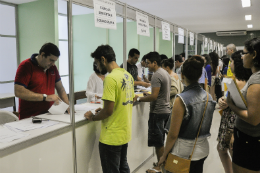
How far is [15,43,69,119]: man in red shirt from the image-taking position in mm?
2029

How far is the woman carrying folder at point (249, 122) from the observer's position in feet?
4.62

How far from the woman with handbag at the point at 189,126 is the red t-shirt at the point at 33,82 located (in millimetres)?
1364

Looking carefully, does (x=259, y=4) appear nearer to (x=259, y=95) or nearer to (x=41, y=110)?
(x=259, y=95)

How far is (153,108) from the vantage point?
8.61ft

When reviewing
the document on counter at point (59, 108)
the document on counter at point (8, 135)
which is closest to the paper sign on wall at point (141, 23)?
the document on counter at point (59, 108)

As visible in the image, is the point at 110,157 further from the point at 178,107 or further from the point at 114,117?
the point at 178,107

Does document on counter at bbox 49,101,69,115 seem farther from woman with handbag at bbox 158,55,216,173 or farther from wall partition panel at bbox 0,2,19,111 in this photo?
wall partition panel at bbox 0,2,19,111

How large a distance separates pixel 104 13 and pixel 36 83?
96cm

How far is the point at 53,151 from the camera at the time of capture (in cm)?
162

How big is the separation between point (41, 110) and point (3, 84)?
5.08 m

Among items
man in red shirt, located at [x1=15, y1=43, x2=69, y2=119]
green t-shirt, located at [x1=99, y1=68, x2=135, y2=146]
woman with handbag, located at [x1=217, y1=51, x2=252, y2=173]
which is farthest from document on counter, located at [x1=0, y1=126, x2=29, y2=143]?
woman with handbag, located at [x1=217, y1=51, x2=252, y2=173]

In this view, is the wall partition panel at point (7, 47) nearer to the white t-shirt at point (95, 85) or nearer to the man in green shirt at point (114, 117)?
the white t-shirt at point (95, 85)

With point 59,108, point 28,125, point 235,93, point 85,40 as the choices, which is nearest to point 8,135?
point 28,125

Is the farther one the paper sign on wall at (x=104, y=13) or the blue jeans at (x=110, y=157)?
the paper sign on wall at (x=104, y=13)
